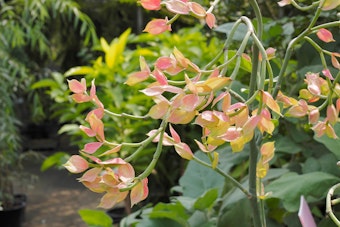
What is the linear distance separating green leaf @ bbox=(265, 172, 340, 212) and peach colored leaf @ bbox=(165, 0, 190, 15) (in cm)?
32

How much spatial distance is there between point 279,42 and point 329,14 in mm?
106

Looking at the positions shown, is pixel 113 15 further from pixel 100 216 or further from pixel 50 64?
pixel 100 216

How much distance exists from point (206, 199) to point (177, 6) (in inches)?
15.7

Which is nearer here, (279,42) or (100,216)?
(100,216)

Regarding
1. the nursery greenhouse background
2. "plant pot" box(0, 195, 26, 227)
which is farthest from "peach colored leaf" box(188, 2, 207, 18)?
"plant pot" box(0, 195, 26, 227)

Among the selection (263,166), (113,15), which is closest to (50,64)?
(113,15)

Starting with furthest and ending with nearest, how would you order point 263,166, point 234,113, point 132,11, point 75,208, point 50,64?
1. point 50,64
2. point 132,11
3. point 75,208
4. point 263,166
5. point 234,113

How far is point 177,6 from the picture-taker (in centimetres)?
38

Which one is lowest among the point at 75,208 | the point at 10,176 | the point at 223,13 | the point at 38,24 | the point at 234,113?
→ the point at 75,208

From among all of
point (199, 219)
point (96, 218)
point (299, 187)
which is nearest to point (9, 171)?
point (96, 218)

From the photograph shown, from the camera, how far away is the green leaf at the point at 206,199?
726mm

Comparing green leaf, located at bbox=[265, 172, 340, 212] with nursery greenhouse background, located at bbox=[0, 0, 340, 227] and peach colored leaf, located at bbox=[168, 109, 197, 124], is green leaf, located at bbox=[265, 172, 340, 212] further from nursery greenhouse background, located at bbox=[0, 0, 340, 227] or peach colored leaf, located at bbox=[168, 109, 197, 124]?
peach colored leaf, located at bbox=[168, 109, 197, 124]

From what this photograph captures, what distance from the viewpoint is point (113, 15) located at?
509 centimetres

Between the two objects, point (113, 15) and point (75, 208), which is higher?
point (113, 15)
